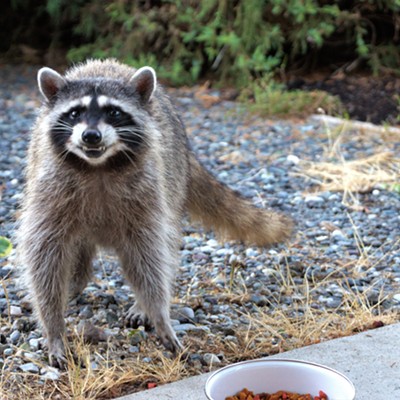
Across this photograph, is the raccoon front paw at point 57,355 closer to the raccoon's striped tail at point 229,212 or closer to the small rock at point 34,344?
the small rock at point 34,344

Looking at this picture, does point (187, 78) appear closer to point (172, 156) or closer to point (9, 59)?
point (9, 59)

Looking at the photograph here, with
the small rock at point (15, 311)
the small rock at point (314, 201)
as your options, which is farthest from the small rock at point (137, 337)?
the small rock at point (314, 201)

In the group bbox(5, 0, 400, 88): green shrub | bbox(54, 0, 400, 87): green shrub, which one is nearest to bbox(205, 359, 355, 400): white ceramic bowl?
bbox(5, 0, 400, 88): green shrub

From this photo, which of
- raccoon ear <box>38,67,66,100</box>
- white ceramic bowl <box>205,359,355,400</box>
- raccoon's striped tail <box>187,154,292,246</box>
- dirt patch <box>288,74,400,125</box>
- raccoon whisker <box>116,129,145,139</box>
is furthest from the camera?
dirt patch <box>288,74,400,125</box>

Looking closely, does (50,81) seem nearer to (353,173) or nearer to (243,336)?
(243,336)

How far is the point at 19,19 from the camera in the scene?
35.1 feet

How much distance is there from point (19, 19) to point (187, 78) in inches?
118

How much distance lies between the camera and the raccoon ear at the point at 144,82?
3.42 metres

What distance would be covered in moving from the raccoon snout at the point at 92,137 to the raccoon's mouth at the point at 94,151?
39mm

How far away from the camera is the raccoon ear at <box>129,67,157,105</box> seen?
342 centimetres

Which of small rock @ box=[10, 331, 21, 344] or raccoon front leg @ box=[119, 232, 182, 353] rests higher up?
raccoon front leg @ box=[119, 232, 182, 353]

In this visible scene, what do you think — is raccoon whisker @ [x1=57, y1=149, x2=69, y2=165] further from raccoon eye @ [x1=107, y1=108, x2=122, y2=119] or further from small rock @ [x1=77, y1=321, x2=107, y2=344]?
small rock @ [x1=77, y1=321, x2=107, y2=344]

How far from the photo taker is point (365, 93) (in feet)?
25.7

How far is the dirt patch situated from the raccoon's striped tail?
313 cm
